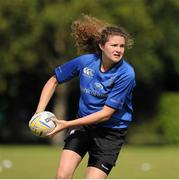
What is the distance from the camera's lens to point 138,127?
3919 cm

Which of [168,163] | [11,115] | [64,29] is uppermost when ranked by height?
[64,29]

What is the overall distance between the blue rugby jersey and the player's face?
0.49ft

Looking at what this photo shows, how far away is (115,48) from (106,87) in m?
0.46

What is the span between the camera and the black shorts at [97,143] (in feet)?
25.8

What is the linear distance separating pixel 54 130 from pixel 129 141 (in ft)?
96.9

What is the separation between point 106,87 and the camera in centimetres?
780

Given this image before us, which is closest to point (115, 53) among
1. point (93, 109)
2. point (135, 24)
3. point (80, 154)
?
point (93, 109)

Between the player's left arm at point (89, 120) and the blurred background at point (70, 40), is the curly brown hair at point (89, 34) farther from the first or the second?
the blurred background at point (70, 40)

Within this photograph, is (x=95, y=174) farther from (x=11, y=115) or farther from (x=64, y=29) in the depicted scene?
(x=11, y=115)

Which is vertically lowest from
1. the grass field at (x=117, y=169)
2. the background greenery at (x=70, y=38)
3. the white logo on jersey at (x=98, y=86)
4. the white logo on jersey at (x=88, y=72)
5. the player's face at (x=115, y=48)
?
the grass field at (x=117, y=169)

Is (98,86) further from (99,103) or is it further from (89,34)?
(89,34)

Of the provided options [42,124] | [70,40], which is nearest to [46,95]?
[42,124]

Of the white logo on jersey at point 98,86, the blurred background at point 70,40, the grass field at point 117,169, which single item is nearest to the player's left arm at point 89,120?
the white logo on jersey at point 98,86

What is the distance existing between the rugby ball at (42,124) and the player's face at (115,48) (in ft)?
2.95
